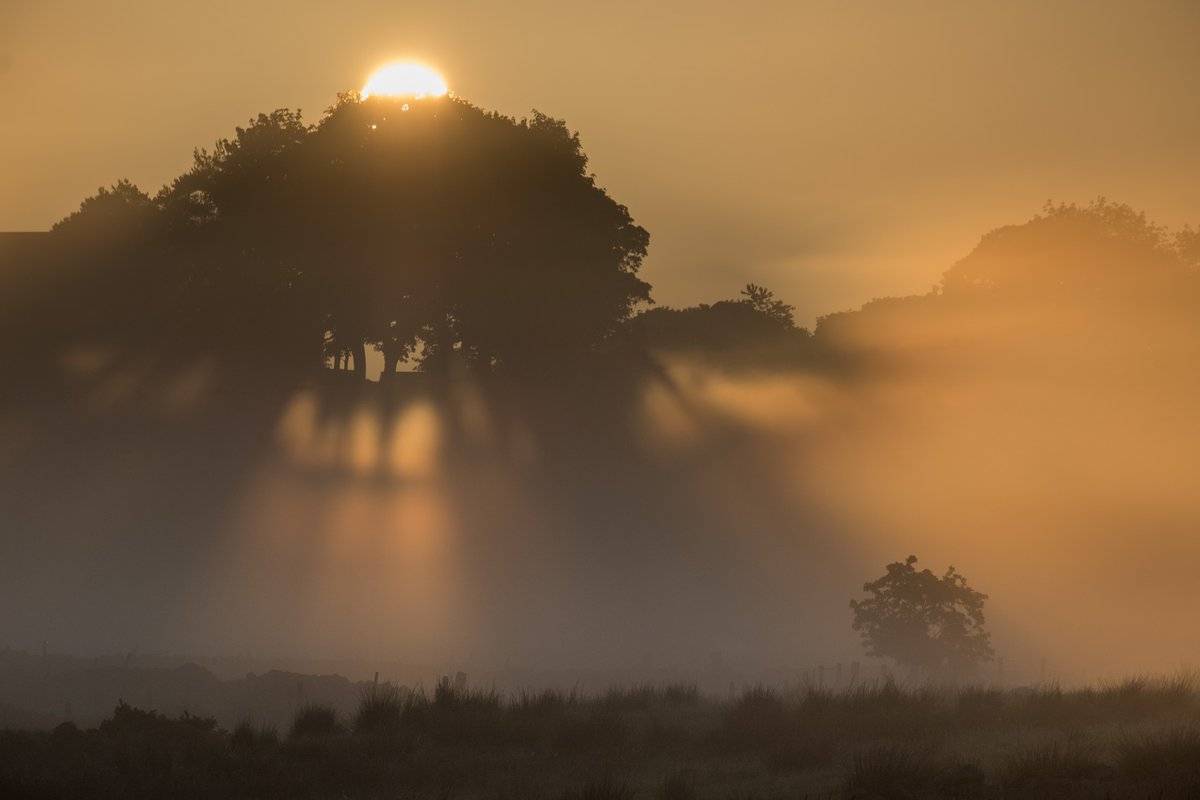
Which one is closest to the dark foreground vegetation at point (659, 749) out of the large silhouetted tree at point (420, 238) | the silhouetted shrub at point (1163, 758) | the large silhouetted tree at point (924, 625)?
the silhouetted shrub at point (1163, 758)

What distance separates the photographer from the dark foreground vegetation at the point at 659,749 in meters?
18.4

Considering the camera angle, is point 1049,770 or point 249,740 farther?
point 249,740

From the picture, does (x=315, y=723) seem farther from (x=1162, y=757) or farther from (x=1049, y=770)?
(x=1162, y=757)

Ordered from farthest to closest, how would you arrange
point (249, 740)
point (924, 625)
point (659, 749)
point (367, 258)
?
1. point (367, 258)
2. point (924, 625)
3. point (659, 749)
4. point (249, 740)

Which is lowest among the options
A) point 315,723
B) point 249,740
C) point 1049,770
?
point 1049,770

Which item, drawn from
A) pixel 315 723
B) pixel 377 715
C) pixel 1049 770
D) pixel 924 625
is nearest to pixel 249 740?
pixel 315 723

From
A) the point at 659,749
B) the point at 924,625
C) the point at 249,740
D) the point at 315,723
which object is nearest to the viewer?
the point at 249,740

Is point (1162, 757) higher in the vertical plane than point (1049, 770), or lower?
higher

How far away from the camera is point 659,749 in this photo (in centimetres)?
2269

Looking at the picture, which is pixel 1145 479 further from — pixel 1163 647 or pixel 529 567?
pixel 529 567

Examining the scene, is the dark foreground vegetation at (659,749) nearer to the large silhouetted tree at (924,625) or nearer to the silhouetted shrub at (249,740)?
the silhouetted shrub at (249,740)

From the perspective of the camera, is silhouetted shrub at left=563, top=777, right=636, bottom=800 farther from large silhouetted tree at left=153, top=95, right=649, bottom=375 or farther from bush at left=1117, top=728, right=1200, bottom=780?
large silhouetted tree at left=153, top=95, right=649, bottom=375

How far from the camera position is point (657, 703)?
27062 mm

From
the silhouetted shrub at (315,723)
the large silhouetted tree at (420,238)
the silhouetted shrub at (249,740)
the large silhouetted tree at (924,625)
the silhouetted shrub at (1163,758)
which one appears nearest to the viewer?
the silhouetted shrub at (1163,758)
